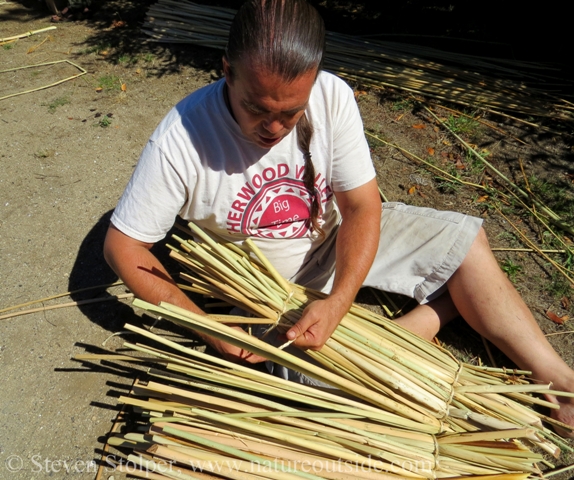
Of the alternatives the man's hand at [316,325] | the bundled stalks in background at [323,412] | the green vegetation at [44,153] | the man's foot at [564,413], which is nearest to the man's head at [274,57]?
the bundled stalks in background at [323,412]

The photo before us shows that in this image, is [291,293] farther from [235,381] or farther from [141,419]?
[141,419]

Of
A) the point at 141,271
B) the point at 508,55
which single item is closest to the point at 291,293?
the point at 141,271

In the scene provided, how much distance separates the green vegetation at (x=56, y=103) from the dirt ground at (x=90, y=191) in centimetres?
1

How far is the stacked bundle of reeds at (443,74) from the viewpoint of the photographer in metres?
3.28

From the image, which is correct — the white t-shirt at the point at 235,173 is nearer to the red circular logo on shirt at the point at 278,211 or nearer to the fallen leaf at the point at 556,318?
the red circular logo on shirt at the point at 278,211

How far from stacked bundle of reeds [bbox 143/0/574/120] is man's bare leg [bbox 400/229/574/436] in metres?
1.71

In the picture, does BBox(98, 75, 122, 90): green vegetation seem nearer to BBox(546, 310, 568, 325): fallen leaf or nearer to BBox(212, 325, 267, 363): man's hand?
BBox(212, 325, 267, 363): man's hand

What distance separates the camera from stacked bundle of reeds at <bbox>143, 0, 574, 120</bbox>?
3283 millimetres

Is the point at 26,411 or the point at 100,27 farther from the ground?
the point at 100,27

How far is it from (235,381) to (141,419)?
604 millimetres

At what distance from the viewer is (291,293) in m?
1.70

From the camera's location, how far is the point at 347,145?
68.7 inches

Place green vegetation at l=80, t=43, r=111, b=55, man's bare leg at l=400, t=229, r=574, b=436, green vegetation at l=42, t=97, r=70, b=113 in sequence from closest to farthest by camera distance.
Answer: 1. man's bare leg at l=400, t=229, r=574, b=436
2. green vegetation at l=42, t=97, r=70, b=113
3. green vegetation at l=80, t=43, r=111, b=55

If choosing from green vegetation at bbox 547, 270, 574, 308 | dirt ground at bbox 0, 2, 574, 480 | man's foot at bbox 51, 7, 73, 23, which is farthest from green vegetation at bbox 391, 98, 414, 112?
man's foot at bbox 51, 7, 73, 23
